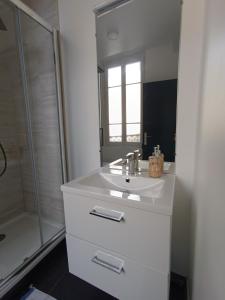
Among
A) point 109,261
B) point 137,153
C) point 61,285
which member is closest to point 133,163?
point 137,153

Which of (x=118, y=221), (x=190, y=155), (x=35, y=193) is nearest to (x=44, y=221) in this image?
(x=35, y=193)

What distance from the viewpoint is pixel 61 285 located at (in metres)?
1.20

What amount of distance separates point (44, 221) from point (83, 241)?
1.11 m

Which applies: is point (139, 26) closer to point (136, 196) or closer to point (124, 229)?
point (136, 196)

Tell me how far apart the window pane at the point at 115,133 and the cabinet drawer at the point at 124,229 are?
0.61 metres

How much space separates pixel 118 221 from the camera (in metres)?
0.79

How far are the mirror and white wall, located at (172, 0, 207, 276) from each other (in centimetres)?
5

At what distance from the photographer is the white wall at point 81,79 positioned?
4.39ft

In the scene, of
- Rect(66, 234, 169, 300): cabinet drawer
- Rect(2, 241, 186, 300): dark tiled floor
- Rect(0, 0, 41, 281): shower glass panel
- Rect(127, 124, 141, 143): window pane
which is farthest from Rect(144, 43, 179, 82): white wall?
Rect(2, 241, 186, 300): dark tiled floor

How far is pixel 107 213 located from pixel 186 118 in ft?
2.51

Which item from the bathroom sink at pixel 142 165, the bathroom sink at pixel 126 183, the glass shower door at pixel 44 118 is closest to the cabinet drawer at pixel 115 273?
the bathroom sink at pixel 126 183

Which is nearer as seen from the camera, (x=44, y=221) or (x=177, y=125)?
(x=177, y=125)

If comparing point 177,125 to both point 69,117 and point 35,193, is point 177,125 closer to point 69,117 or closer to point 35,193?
point 69,117

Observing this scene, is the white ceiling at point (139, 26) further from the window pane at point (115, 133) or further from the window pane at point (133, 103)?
the window pane at point (115, 133)
